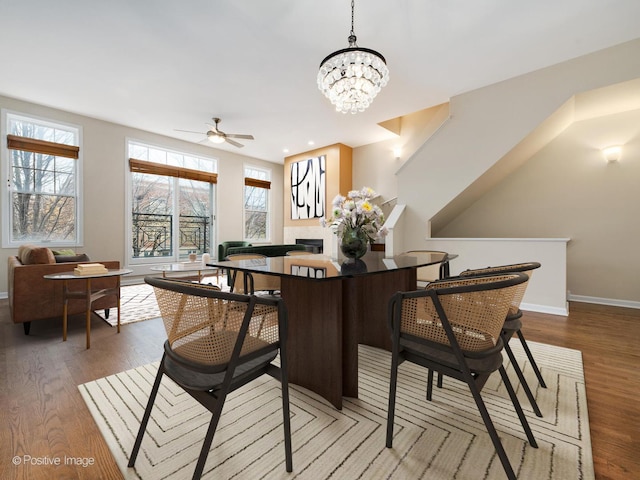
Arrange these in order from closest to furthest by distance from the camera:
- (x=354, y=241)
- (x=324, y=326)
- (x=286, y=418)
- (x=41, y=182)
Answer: (x=286, y=418)
(x=324, y=326)
(x=354, y=241)
(x=41, y=182)

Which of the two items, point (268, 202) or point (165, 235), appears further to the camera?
point (268, 202)

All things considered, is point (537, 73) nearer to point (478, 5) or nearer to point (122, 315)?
point (478, 5)

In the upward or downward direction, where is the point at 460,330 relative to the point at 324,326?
upward

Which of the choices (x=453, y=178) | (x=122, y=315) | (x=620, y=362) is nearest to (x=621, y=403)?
(x=620, y=362)

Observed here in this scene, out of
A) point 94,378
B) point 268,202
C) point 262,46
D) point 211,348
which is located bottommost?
point 94,378

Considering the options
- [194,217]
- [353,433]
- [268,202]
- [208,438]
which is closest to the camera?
[208,438]

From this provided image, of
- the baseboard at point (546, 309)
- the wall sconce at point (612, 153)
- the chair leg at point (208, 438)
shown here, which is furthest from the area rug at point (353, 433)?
the wall sconce at point (612, 153)

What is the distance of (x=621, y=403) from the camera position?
1554mm

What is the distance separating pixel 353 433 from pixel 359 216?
1292 millimetres

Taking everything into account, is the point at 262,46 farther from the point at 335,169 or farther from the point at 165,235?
the point at 165,235

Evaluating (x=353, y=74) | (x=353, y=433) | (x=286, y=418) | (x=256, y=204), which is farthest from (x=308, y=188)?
(x=286, y=418)

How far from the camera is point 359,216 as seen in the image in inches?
77.8

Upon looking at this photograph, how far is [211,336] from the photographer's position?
0.96 metres

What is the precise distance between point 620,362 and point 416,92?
3.81m
